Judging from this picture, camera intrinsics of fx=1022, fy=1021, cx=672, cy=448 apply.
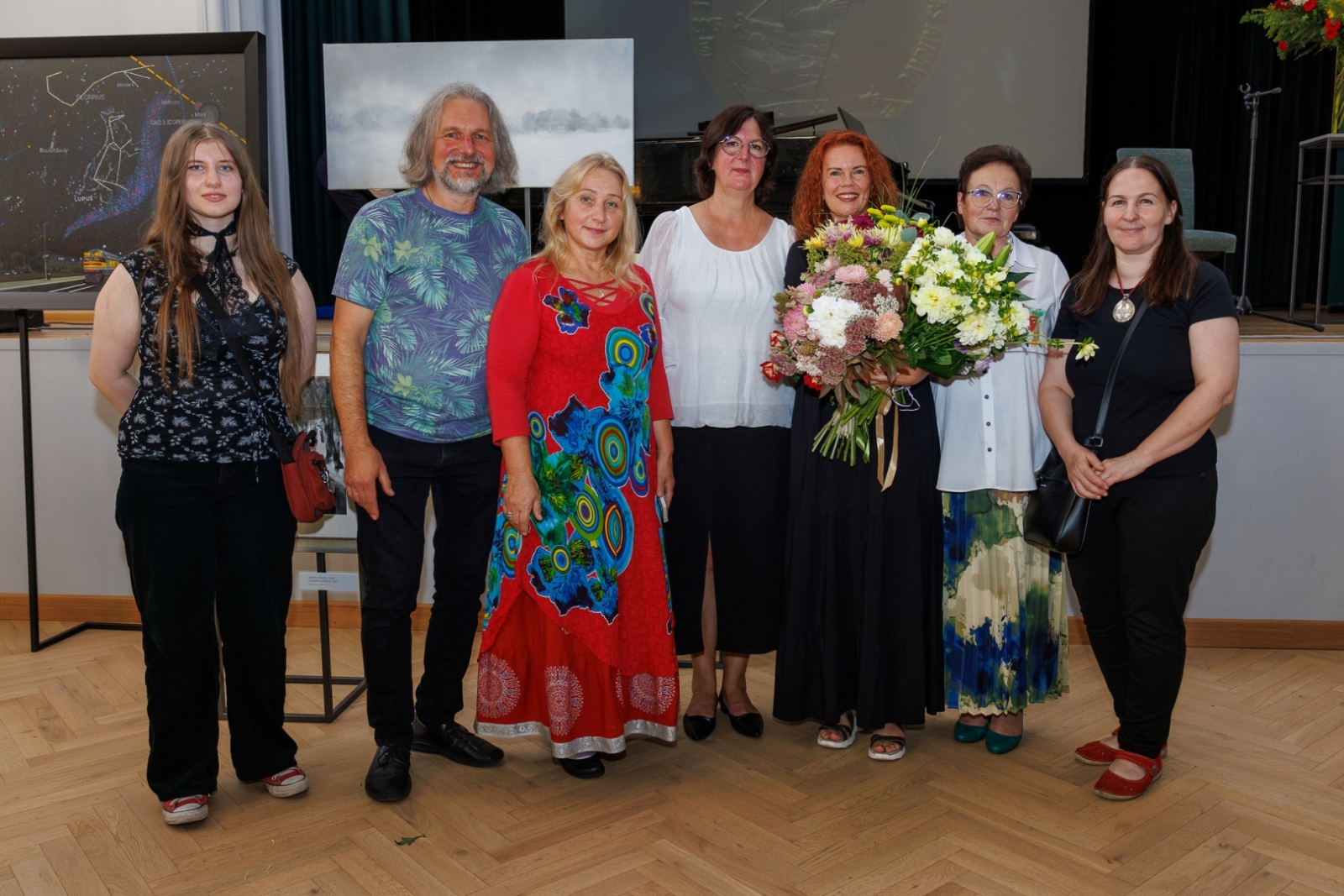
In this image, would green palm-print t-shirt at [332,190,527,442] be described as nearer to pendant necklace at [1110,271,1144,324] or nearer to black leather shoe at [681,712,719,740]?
black leather shoe at [681,712,719,740]

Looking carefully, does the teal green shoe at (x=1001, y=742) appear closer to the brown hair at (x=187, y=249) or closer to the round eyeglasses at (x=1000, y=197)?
the round eyeglasses at (x=1000, y=197)

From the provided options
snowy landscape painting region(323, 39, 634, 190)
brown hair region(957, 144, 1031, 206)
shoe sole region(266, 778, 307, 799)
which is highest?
snowy landscape painting region(323, 39, 634, 190)

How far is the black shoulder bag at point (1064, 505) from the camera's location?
2.57 m

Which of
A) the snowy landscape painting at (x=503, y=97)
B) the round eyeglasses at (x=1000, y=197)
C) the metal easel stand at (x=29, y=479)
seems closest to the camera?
the round eyeglasses at (x=1000, y=197)

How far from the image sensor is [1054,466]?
265 centimetres

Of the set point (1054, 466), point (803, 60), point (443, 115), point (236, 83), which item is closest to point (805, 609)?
point (1054, 466)

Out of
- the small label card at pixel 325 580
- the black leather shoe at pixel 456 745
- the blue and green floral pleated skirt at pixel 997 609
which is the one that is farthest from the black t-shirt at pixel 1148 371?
the small label card at pixel 325 580

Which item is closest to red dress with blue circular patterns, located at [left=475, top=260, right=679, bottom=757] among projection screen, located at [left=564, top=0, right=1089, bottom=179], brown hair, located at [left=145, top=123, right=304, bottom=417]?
brown hair, located at [left=145, top=123, right=304, bottom=417]

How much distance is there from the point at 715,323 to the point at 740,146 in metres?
0.49

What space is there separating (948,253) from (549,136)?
2.16 metres

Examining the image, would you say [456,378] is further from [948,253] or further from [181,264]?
[948,253]

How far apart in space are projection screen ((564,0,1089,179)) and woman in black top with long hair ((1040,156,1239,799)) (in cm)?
501

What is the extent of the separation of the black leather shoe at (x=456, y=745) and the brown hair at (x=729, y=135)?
1673 mm

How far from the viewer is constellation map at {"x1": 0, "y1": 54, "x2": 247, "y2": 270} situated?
11.6 ft
